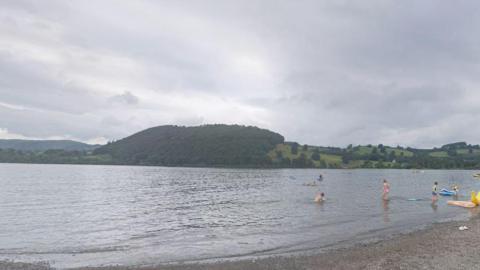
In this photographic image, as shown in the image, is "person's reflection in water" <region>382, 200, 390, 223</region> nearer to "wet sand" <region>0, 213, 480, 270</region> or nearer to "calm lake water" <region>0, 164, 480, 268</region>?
"calm lake water" <region>0, 164, 480, 268</region>

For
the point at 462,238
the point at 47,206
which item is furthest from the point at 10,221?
the point at 462,238

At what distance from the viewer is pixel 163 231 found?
2942 centimetres

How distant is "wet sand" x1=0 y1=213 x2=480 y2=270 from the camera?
1658cm

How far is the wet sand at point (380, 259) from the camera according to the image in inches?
653

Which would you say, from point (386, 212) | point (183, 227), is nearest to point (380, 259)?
point (183, 227)

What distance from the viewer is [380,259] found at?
17.6 metres

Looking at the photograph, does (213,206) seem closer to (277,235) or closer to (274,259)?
(277,235)

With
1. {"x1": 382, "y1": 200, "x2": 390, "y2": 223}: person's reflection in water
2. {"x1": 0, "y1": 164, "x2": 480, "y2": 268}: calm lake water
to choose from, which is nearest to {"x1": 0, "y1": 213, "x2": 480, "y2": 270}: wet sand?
{"x1": 0, "y1": 164, "x2": 480, "y2": 268}: calm lake water

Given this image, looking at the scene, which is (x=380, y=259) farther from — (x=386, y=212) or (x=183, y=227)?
(x=386, y=212)

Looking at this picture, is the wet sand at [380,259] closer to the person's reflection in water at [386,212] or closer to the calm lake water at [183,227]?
the calm lake water at [183,227]

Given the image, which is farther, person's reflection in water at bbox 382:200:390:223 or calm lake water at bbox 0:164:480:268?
person's reflection in water at bbox 382:200:390:223

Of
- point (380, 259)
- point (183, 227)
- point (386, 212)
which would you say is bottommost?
point (183, 227)

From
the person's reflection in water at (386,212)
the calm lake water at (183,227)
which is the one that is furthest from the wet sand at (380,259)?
the person's reflection in water at (386,212)

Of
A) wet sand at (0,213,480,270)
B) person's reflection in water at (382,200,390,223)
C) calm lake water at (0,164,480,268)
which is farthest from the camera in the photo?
person's reflection in water at (382,200,390,223)
